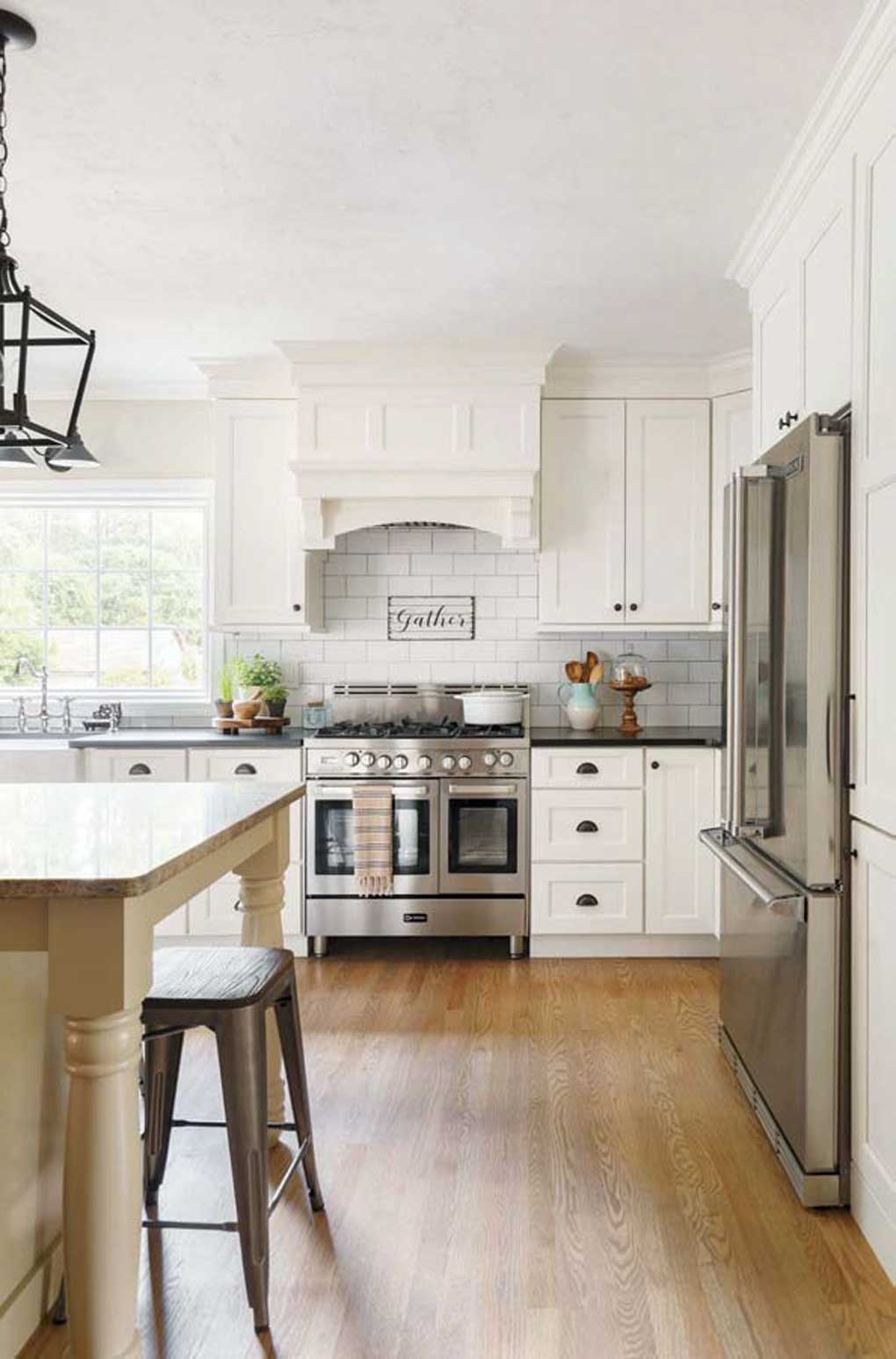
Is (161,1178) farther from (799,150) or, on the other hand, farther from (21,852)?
(799,150)

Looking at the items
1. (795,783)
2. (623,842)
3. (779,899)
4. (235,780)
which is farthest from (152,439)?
(779,899)

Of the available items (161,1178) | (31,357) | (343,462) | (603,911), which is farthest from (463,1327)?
(31,357)

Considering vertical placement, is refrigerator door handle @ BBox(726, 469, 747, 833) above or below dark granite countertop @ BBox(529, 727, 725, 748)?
above

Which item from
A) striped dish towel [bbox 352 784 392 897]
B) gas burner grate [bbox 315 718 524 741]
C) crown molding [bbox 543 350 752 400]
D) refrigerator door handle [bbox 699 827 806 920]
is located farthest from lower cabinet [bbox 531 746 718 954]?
refrigerator door handle [bbox 699 827 806 920]

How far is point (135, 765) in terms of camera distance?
4.34 metres

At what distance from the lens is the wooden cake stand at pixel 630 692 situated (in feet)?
15.3

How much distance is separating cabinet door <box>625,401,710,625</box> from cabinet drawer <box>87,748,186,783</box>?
84.9 inches

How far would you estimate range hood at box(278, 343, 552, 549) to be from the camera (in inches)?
171

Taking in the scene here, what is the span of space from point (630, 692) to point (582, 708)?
246 mm

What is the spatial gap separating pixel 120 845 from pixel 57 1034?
1.63 feet

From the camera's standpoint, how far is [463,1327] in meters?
1.93

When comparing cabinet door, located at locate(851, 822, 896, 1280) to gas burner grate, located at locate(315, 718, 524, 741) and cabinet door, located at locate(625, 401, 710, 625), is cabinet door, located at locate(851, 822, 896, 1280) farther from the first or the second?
cabinet door, located at locate(625, 401, 710, 625)

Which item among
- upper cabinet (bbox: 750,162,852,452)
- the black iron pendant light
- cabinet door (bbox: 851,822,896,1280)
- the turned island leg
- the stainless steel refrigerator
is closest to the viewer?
the black iron pendant light

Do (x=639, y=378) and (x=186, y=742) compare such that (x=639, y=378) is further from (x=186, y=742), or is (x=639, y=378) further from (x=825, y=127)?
(x=186, y=742)
